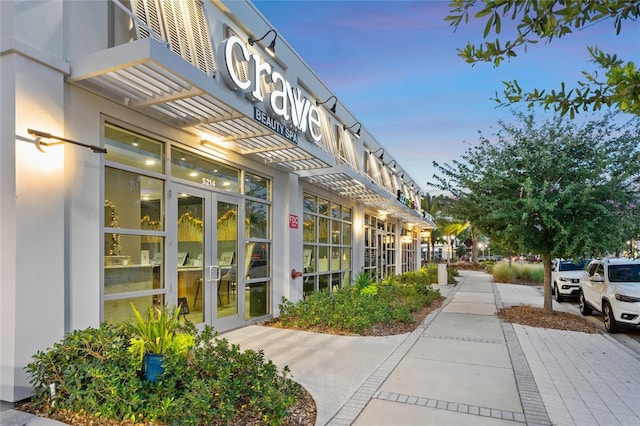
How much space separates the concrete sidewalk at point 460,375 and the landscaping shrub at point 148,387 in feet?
1.22

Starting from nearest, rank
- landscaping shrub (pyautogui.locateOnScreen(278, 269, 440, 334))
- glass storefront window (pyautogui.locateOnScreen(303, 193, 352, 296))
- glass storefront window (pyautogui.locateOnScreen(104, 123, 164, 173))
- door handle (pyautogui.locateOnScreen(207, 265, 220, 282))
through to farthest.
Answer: glass storefront window (pyautogui.locateOnScreen(104, 123, 164, 173)), door handle (pyautogui.locateOnScreen(207, 265, 220, 282)), landscaping shrub (pyautogui.locateOnScreen(278, 269, 440, 334)), glass storefront window (pyautogui.locateOnScreen(303, 193, 352, 296))

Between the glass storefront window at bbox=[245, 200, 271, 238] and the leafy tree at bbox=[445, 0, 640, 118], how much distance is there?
6.47m

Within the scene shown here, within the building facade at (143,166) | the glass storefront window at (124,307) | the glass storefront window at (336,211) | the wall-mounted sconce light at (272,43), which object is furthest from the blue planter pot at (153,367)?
the glass storefront window at (336,211)

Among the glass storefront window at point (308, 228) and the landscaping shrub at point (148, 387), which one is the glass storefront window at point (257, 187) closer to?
the glass storefront window at point (308, 228)

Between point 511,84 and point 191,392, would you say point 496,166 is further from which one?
point 191,392

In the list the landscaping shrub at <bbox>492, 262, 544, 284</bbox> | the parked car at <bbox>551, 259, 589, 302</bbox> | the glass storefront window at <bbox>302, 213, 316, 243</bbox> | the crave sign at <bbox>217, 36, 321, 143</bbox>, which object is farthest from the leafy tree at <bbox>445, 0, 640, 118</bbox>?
the landscaping shrub at <bbox>492, 262, 544, 284</bbox>

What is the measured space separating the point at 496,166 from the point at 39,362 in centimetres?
990

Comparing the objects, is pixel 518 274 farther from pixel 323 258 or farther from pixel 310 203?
pixel 310 203

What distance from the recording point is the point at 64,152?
4.46m

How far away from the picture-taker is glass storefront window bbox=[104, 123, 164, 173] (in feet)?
17.2

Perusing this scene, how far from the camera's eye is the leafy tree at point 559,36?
2.01m

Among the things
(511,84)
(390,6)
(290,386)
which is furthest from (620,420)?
(390,6)

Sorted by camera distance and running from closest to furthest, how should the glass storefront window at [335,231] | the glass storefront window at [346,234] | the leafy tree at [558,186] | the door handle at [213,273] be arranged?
1. the door handle at [213,273]
2. the leafy tree at [558,186]
3. the glass storefront window at [335,231]
4. the glass storefront window at [346,234]

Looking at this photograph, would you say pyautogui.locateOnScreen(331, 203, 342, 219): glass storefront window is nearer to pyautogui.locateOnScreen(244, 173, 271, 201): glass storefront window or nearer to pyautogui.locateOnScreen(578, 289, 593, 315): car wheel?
pyautogui.locateOnScreen(244, 173, 271, 201): glass storefront window
